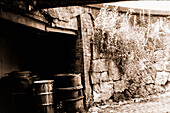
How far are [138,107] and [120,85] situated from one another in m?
1.15

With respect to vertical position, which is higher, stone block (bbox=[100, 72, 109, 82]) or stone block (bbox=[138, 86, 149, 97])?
stone block (bbox=[100, 72, 109, 82])

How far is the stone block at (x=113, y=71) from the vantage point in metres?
6.17

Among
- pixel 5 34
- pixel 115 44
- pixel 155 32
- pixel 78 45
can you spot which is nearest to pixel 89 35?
pixel 78 45

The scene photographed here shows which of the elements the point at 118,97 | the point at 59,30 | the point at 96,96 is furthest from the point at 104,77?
the point at 59,30

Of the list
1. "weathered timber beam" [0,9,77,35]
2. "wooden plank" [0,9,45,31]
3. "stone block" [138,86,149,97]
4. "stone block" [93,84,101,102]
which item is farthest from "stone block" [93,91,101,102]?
"wooden plank" [0,9,45,31]

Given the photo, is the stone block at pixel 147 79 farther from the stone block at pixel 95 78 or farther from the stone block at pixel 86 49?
the stone block at pixel 86 49

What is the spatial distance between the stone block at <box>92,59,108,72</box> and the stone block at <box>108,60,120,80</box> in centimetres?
17

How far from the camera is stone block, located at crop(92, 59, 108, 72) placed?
5.78m

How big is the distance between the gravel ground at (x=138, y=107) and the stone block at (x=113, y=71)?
0.87 m

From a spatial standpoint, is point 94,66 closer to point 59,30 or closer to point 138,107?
point 59,30

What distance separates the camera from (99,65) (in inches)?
232

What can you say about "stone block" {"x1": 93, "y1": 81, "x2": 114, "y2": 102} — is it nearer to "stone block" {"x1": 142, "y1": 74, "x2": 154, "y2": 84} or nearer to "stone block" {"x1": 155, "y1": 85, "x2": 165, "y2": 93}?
"stone block" {"x1": 142, "y1": 74, "x2": 154, "y2": 84}

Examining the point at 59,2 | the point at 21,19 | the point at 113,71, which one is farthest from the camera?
the point at 113,71

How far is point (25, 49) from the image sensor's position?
5.73 m
